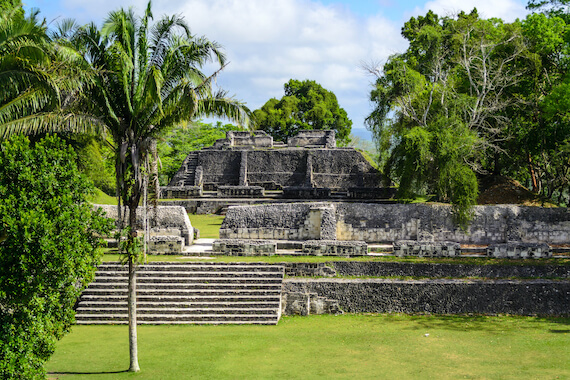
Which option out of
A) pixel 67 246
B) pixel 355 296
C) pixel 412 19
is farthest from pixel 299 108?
pixel 67 246

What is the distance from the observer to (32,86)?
448 inches

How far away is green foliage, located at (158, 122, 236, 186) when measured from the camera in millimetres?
42625

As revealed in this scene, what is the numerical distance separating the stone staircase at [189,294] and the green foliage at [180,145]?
23858mm

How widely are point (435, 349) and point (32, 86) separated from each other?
30.1 feet

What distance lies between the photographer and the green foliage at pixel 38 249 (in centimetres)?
871

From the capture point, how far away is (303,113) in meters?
52.8

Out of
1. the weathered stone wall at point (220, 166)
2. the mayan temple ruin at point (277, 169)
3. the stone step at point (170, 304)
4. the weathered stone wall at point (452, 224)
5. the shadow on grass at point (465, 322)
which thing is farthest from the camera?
the weathered stone wall at point (220, 166)

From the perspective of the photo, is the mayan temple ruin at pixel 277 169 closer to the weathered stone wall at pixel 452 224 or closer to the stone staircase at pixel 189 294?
the weathered stone wall at pixel 452 224

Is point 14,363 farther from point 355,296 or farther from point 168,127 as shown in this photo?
point 355,296

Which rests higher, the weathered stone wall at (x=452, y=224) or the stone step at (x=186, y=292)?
the weathered stone wall at (x=452, y=224)

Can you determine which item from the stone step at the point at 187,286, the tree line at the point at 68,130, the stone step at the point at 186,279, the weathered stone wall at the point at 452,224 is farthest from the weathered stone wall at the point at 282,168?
the tree line at the point at 68,130

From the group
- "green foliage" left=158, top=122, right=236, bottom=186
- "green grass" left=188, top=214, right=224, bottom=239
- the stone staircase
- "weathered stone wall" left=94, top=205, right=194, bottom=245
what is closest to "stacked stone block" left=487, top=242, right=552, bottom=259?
the stone staircase

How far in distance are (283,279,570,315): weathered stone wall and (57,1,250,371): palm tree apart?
638 cm

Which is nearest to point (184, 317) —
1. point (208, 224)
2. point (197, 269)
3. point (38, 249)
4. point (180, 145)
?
point (197, 269)
